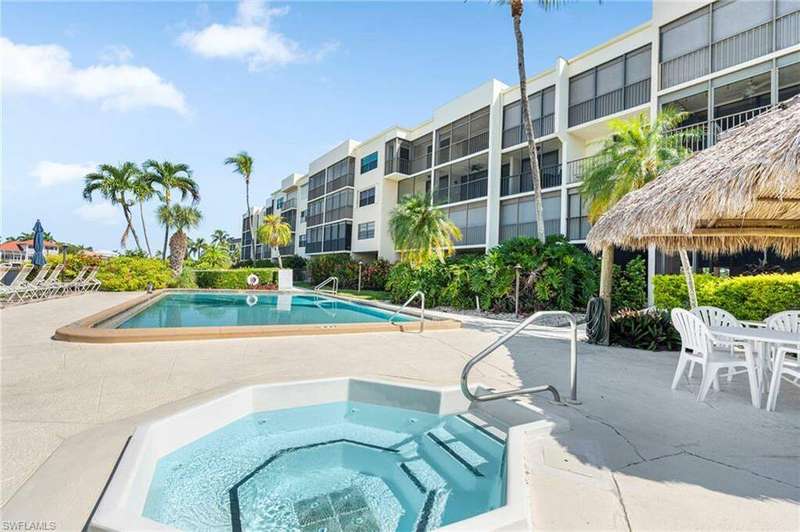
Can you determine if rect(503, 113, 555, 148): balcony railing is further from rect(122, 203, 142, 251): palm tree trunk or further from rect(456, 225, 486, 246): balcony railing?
rect(122, 203, 142, 251): palm tree trunk

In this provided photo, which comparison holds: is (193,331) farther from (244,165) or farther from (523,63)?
(244,165)

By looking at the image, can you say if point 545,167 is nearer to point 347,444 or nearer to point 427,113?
point 427,113

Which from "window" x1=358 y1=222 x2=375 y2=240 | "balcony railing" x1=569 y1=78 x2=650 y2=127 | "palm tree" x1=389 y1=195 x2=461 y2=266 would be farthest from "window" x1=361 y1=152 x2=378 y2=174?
"balcony railing" x1=569 y1=78 x2=650 y2=127

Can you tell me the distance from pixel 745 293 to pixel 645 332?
3505 mm

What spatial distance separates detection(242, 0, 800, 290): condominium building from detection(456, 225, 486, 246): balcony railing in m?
0.06

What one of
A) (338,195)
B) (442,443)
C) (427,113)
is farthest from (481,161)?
(442,443)

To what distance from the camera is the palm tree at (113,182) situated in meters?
27.5

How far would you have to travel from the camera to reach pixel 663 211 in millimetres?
6004

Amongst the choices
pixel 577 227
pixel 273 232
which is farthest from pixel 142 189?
pixel 577 227

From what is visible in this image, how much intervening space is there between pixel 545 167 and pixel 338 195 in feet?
57.8

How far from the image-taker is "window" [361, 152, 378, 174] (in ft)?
92.0

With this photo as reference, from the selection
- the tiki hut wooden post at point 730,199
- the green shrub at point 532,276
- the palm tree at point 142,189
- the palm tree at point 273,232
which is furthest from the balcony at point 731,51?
the palm tree at point 142,189

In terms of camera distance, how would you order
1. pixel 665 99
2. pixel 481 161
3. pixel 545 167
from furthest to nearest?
pixel 481 161 < pixel 545 167 < pixel 665 99

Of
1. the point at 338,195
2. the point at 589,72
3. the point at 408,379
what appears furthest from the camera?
the point at 338,195
